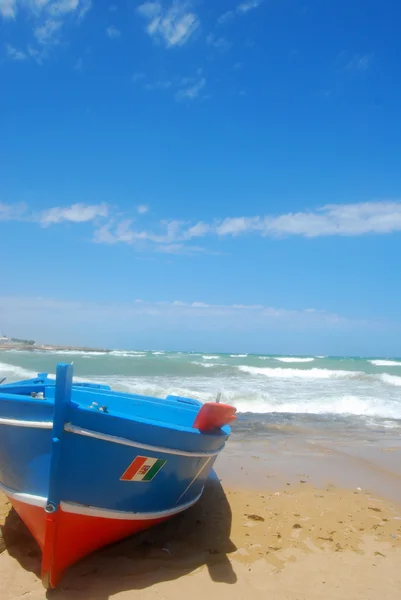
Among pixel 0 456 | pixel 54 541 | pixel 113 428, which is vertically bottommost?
pixel 54 541

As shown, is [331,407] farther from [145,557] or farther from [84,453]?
[84,453]

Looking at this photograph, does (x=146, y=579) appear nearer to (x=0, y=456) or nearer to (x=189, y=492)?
(x=189, y=492)

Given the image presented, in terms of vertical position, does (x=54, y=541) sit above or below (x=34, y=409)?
below

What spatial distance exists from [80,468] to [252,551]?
2.07 meters

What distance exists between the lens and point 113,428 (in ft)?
13.1

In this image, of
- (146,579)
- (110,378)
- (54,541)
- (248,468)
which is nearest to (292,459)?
(248,468)

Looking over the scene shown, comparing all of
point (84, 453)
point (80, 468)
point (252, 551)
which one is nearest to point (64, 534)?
point (80, 468)

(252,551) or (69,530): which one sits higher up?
(69,530)

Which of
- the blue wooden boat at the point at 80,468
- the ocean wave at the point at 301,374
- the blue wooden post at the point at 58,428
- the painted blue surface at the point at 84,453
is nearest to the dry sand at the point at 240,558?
the blue wooden boat at the point at 80,468

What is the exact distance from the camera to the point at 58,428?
3844mm

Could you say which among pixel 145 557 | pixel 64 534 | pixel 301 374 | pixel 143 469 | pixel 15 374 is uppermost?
pixel 301 374

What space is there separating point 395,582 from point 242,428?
23.8 feet

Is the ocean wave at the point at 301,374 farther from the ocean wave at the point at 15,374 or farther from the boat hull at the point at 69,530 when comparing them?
the boat hull at the point at 69,530

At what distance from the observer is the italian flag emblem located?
4.14 m
